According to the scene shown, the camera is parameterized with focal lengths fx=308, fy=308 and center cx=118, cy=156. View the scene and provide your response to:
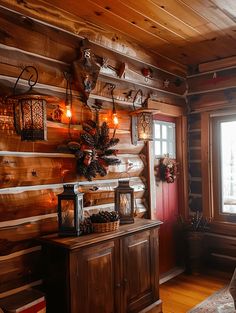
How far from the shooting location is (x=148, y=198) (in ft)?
12.1

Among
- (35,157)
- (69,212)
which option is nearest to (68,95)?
(35,157)

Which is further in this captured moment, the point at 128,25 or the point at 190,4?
the point at 128,25

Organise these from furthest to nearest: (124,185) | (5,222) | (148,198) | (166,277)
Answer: (166,277), (148,198), (124,185), (5,222)

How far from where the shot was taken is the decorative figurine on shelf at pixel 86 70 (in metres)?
2.80

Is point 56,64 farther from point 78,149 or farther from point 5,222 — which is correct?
point 5,222

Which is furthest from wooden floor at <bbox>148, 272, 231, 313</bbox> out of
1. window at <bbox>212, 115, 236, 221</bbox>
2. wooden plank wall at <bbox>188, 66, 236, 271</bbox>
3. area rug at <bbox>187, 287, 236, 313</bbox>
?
window at <bbox>212, 115, 236, 221</bbox>

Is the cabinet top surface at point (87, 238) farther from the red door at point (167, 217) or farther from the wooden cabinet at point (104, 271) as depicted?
the red door at point (167, 217)

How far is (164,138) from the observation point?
4172mm

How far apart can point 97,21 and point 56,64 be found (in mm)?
662

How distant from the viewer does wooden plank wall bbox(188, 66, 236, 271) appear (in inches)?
163

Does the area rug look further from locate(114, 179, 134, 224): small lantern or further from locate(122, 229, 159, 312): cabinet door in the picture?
locate(114, 179, 134, 224): small lantern

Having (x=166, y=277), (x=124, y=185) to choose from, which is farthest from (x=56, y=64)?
(x=166, y=277)

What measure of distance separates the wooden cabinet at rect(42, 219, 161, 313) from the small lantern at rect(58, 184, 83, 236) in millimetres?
92

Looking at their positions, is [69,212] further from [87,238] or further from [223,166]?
[223,166]
